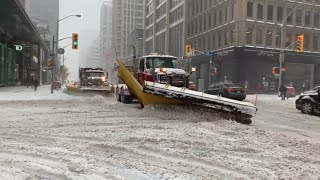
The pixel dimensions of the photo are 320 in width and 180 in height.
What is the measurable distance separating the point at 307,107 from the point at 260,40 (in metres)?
37.8

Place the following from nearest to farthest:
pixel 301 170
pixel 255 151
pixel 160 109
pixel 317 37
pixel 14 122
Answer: pixel 301 170
pixel 255 151
pixel 14 122
pixel 160 109
pixel 317 37

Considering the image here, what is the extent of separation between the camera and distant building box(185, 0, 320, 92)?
180 feet

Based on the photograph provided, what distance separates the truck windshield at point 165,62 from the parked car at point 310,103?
6.52 meters

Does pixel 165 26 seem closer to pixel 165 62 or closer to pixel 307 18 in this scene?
pixel 307 18

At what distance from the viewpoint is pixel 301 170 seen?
7035mm

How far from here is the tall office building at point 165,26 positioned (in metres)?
80.1

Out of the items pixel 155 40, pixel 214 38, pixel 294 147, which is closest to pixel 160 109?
pixel 294 147

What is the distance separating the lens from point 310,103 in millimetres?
19703

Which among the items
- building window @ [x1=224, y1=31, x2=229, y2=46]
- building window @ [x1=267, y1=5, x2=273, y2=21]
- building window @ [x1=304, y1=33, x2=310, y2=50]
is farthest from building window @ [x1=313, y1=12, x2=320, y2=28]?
building window @ [x1=224, y1=31, x2=229, y2=46]

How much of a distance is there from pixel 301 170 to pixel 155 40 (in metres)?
95.2

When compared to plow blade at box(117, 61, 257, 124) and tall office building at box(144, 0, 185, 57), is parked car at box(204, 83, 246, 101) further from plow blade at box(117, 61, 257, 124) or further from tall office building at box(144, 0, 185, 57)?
tall office building at box(144, 0, 185, 57)

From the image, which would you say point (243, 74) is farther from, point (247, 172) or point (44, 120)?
point (247, 172)

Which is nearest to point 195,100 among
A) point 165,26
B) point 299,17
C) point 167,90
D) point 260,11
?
point 167,90

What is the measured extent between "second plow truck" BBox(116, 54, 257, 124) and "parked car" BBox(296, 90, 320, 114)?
5699mm
